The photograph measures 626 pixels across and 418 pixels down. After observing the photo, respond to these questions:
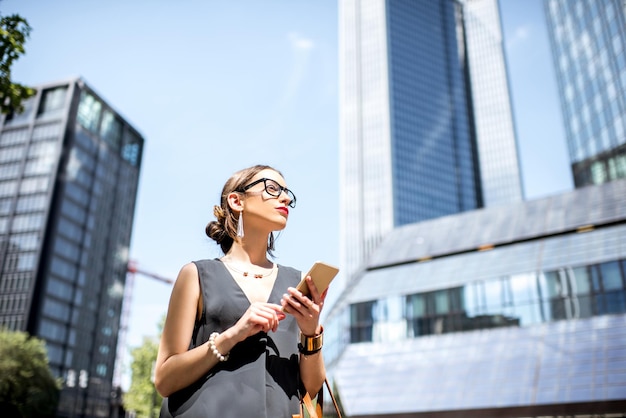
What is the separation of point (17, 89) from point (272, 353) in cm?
891

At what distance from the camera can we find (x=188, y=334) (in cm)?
261

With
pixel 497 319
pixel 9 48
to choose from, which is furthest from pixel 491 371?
pixel 9 48

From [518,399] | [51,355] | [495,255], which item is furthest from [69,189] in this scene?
[518,399]

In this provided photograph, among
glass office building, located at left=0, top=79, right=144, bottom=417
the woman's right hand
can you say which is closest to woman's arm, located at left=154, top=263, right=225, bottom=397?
the woman's right hand

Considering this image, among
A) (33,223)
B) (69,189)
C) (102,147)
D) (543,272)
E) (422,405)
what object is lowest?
(422,405)

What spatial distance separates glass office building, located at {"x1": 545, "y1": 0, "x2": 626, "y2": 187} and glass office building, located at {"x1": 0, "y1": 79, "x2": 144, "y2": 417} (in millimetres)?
72544

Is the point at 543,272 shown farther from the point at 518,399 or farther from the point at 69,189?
the point at 69,189

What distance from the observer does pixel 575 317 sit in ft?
108

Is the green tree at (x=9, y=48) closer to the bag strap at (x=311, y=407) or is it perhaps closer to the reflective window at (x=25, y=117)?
the bag strap at (x=311, y=407)

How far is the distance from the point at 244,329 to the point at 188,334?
377 millimetres

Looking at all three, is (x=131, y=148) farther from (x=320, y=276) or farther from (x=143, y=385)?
(x=320, y=276)

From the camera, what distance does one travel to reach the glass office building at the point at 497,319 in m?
29.8

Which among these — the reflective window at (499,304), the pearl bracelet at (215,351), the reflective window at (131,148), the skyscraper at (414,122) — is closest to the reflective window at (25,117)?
the reflective window at (131,148)

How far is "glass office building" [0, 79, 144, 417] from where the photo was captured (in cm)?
8138
